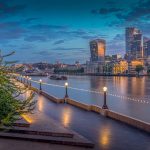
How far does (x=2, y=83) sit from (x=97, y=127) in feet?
39.0

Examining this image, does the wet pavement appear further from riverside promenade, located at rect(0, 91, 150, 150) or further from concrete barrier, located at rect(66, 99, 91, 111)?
concrete barrier, located at rect(66, 99, 91, 111)

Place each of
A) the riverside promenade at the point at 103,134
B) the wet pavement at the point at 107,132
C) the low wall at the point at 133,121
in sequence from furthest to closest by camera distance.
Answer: the low wall at the point at 133,121, the wet pavement at the point at 107,132, the riverside promenade at the point at 103,134

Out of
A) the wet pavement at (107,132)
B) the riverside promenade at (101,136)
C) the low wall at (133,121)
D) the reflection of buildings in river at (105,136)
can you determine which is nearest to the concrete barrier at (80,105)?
the wet pavement at (107,132)

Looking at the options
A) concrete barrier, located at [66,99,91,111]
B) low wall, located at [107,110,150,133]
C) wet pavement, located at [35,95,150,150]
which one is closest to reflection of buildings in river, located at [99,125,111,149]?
wet pavement, located at [35,95,150,150]

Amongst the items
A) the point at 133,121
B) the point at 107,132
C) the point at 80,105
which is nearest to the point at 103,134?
the point at 107,132

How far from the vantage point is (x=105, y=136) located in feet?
60.3

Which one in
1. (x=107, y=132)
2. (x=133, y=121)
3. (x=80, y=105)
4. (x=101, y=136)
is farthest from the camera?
(x=80, y=105)

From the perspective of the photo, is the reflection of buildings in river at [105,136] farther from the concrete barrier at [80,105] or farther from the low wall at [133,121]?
the concrete barrier at [80,105]

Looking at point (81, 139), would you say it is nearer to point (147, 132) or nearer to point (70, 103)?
point (147, 132)

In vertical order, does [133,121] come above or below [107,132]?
above

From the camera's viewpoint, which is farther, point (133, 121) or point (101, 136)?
point (133, 121)

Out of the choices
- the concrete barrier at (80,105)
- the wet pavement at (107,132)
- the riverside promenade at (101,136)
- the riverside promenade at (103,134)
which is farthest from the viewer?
the concrete barrier at (80,105)

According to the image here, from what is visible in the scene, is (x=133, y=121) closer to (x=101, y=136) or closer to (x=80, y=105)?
(x=101, y=136)

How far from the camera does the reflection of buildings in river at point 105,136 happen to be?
53.8 ft
